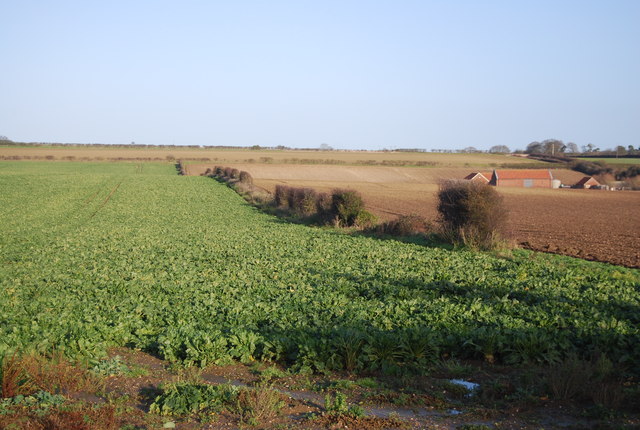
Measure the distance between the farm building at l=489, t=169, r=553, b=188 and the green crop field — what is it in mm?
59269

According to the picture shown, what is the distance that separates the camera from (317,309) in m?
11.4

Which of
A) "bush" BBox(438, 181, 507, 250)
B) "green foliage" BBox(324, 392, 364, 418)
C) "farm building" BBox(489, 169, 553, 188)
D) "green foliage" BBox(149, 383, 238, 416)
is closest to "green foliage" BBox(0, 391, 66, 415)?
"green foliage" BBox(149, 383, 238, 416)

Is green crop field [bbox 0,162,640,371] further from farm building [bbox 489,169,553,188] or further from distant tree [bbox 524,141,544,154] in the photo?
distant tree [bbox 524,141,544,154]

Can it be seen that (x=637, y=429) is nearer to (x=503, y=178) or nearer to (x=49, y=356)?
(x=49, y=356)

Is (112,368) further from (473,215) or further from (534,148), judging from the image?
(534,148)

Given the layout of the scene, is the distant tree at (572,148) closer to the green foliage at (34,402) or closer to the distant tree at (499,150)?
the distant tree at (499,150)

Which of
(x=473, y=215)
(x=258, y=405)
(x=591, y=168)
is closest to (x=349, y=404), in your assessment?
(x=258, y=405)

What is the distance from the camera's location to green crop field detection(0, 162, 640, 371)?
8977mm

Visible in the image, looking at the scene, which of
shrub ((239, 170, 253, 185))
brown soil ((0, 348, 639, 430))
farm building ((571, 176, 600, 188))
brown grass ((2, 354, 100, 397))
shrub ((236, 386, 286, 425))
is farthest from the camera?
farm building ((571, 176, 600, 188))

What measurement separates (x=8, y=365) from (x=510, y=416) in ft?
19.7

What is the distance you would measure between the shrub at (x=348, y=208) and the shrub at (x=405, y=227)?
2.44m

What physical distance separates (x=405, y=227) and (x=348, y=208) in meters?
4.31

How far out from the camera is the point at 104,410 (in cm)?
630

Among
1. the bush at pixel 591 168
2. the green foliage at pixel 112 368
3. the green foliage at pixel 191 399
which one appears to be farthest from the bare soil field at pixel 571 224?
the bush at pixel 591 168
